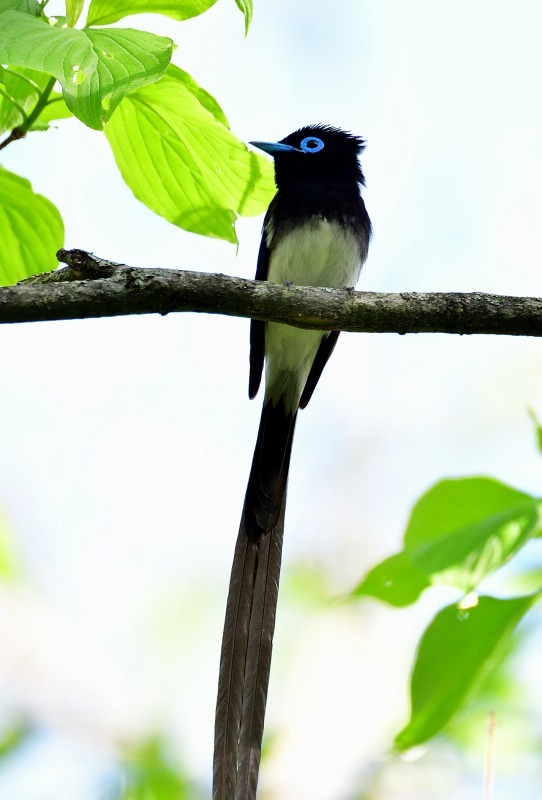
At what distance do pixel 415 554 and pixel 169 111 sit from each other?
108 cm

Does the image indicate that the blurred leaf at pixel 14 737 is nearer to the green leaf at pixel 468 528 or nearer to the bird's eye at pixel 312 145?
the green leaf at pixel 468 528

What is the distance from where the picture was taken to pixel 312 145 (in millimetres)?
3814

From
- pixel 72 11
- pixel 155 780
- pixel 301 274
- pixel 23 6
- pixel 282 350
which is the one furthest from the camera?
pixel 282 350

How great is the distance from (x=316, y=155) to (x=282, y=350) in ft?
2.78

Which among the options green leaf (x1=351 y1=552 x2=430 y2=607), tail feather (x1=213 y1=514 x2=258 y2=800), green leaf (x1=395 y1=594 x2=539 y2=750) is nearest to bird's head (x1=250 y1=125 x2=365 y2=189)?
tail feather (x1=213 y1=514 x2=258 y2=800)

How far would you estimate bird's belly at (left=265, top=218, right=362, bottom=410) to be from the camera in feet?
11.1

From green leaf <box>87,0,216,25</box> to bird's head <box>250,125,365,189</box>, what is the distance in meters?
1.89

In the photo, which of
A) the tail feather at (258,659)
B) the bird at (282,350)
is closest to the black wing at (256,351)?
the bird at (282,350)

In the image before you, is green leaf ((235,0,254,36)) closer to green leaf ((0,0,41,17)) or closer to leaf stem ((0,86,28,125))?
green leaf ((0,0,41,17))

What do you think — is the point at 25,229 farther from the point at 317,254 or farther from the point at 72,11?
the point at 317,254

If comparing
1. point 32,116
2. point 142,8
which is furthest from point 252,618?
point 142,8

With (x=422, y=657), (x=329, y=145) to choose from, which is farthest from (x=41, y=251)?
(x=329, y=145)

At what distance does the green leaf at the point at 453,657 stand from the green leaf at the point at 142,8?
1231 mm

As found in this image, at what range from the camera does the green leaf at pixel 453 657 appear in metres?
1.29
